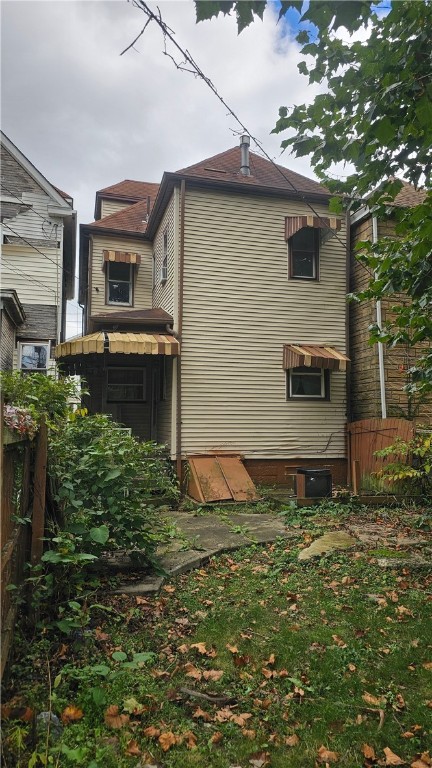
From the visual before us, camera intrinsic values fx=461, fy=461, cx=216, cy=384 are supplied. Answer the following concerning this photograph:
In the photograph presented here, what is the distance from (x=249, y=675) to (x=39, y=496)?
6.39ft

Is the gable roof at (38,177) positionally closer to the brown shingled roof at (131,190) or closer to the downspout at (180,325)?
the brown shingled roof at (131,190)

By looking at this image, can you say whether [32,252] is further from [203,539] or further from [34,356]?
[203,539]

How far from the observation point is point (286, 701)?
283 cm

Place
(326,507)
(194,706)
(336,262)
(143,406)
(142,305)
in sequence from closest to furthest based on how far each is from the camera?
(194,706) → (326,507) → (336,262) → (143,406) → (142,305)

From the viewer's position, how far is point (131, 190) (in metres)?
18.3

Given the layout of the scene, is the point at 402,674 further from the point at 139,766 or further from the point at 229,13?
the point at 229,13

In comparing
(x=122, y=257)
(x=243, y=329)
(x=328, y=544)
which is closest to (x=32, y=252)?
(x=122, y=257)

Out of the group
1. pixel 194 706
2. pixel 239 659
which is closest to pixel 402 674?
pixel 239 659

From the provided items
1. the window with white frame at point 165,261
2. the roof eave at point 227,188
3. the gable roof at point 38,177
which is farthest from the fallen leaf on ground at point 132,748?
the gable roof at point 38,177

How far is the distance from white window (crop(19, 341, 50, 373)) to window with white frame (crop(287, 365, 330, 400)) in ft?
22.6

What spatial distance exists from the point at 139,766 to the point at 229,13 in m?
4.19

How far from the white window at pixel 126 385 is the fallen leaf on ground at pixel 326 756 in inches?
425

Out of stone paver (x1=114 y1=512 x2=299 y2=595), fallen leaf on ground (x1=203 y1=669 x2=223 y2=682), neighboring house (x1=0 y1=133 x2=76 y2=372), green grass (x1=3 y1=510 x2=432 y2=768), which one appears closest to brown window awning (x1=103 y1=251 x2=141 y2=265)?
neighboring house (x1=0 y1=133 x2=76 y2=372)

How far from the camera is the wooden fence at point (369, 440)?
9.66m
